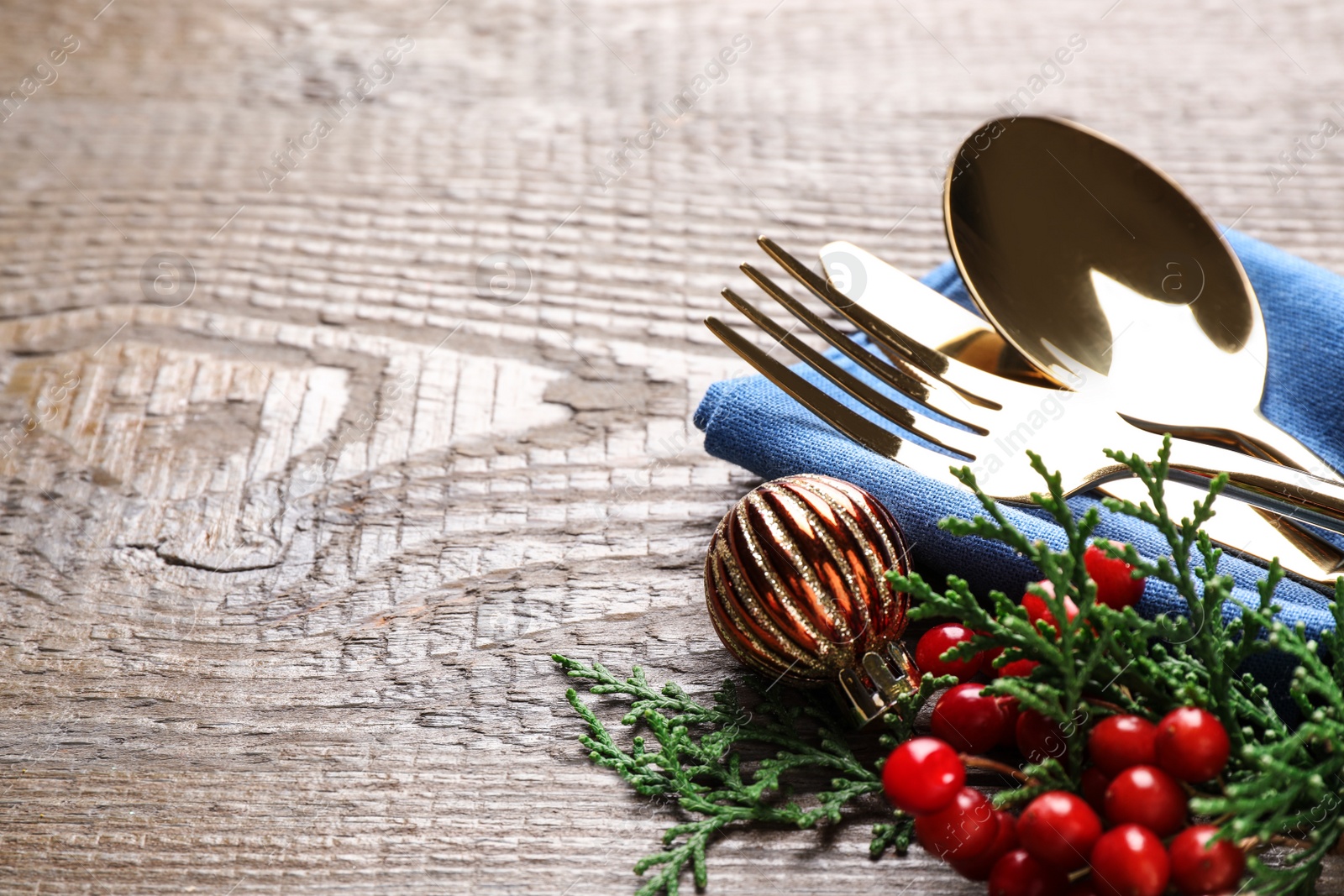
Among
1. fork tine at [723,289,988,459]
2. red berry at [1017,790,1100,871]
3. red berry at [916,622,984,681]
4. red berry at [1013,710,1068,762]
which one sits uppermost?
fork tine at [723,289,988,459]

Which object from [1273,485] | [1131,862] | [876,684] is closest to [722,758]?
[876,684]

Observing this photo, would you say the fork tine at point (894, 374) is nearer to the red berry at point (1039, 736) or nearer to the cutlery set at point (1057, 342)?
the cutlery set at point (1057, 342)

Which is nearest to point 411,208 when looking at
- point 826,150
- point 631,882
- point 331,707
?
point 826,150

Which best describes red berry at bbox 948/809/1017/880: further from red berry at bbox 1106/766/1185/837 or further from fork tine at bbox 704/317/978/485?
fork tine at bbox 704/317/978/485

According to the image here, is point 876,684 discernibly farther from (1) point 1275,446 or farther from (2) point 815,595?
(1) point 1275,446

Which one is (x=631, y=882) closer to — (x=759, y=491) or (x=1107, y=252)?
(x=759, y=491)

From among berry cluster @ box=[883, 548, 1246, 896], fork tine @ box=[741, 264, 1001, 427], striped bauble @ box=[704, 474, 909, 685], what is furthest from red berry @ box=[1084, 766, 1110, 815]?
fork tine @ box=[741, 264, 1001, 427]
